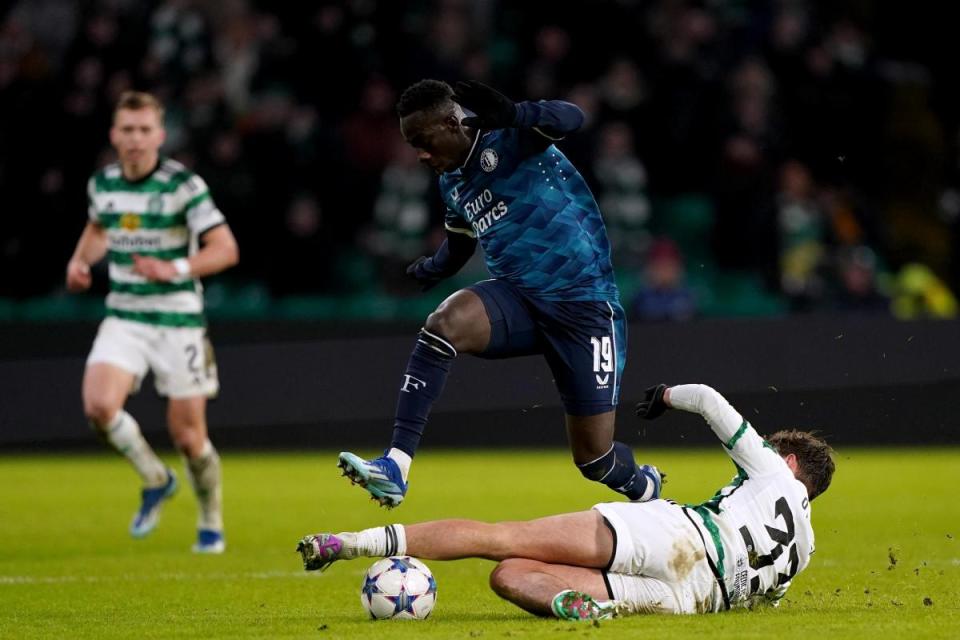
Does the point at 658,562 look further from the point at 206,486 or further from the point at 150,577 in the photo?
→ the point at 206,486

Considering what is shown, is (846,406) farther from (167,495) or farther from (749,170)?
(167,495)

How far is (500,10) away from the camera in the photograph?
18.1 metres

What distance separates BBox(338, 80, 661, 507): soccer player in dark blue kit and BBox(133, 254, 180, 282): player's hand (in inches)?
99.3

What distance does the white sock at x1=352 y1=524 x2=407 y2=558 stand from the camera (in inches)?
253

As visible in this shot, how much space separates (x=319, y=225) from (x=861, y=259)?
5.09m

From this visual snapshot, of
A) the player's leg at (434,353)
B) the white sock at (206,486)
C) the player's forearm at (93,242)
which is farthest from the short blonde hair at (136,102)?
the player's leg at (434,353)

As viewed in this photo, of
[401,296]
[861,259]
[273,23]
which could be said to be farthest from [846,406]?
[273,23]

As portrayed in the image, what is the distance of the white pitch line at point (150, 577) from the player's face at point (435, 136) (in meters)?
2.62

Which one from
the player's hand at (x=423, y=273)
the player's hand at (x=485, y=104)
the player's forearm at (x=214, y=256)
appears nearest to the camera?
the player's hand at (x=485, y=104)

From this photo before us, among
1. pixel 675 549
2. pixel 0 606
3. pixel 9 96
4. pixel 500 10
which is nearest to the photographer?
pixel 675 549

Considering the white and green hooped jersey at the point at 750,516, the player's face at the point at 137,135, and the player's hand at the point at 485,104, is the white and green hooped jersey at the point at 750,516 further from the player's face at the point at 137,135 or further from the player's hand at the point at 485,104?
the player's face at the point at 137,135

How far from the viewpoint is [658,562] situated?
655 centimetres

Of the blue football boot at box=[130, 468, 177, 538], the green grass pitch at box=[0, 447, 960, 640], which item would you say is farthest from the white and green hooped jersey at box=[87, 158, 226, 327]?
the green grass pitch at box=[0, 447, 960, 640]

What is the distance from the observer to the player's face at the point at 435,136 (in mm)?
7121
